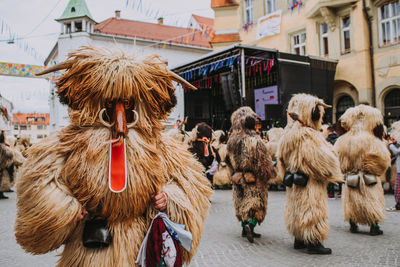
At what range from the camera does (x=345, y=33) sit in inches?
594

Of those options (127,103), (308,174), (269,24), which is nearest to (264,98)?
(269,24)

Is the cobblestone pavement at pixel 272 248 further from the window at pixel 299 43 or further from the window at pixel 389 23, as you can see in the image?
the window at pixel 299 43

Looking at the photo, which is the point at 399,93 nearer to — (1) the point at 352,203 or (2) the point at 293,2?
(2) the point at 293,2

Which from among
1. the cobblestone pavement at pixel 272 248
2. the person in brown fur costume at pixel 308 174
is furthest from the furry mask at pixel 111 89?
the person in brown fur costume at pixel 308 174

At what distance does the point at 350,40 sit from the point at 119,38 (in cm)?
1417

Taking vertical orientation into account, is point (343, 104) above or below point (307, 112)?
above

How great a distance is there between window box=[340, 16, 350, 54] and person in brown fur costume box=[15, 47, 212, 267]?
1485 cm

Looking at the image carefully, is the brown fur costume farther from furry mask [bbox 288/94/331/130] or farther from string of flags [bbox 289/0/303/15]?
string of flags [bbox 289/0/303/15]

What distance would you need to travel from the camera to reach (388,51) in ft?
44.8

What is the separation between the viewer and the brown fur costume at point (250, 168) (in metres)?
5.23

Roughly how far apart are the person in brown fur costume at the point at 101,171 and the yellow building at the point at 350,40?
1373cm

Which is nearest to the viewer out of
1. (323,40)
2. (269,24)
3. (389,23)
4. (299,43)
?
(389,23)

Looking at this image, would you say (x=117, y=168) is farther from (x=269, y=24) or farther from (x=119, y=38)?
(x=119, y=38)

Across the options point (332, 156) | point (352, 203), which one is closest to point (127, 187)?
point (332, 156)
